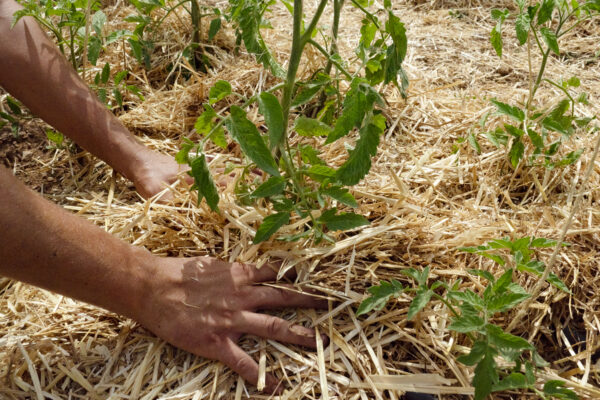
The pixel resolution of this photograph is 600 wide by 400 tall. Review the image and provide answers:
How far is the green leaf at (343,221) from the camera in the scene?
1144mm

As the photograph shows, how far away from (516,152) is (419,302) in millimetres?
661

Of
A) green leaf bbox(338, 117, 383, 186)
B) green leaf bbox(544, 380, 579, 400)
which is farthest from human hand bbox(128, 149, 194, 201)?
green leaf bbox(544, 380, 579, 400)

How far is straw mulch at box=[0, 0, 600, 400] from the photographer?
111 cm

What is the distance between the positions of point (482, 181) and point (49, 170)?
4.76ft

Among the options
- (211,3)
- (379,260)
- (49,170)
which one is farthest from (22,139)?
(379,260)

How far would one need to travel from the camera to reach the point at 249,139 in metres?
1.02

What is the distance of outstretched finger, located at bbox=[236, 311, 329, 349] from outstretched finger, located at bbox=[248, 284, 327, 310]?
5 centimetres

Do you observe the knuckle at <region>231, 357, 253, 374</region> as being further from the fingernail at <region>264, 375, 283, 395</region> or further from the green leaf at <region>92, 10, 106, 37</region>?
the green leaf at <region>92, 10, 106, 37</region>

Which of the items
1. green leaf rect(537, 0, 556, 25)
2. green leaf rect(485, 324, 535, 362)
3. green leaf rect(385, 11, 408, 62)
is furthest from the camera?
green leaf rect(537, 0, 556, 25)

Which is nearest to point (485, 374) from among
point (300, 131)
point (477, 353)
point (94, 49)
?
point (477, 353)

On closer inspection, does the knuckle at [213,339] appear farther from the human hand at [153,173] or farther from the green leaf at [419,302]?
the human hand at [153,173]

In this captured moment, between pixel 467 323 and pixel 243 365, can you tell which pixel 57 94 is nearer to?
pixel 243 365

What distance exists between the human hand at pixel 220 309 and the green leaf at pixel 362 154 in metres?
0.34

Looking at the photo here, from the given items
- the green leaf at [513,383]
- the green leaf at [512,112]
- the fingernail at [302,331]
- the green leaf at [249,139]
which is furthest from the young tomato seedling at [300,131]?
the green leaf at [513,383]
